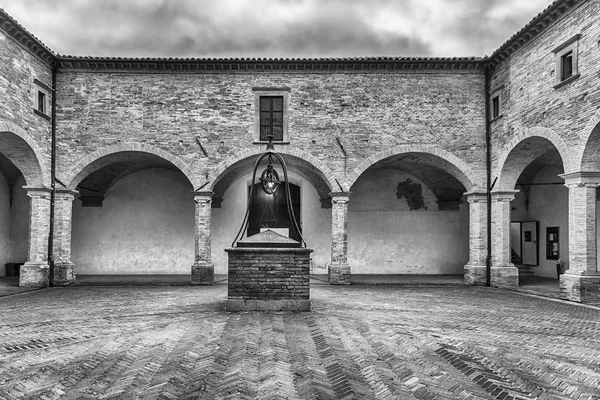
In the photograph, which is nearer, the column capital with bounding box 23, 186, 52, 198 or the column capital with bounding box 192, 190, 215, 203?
the column capital with bounding box 23, 186, 52, 198

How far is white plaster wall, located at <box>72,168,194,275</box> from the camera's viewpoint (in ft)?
54.7

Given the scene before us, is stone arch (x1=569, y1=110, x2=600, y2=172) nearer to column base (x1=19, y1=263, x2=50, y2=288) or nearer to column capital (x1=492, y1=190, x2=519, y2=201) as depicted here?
column capital (x1=492, y1=190, x2=519, y2=201)

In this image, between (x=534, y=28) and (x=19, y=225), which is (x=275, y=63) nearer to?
(x=534, y=28)

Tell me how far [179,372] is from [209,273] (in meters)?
8.90

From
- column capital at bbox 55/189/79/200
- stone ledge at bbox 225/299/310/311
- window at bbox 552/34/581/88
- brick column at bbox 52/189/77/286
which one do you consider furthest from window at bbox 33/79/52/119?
window at bbox 552/34/581/88

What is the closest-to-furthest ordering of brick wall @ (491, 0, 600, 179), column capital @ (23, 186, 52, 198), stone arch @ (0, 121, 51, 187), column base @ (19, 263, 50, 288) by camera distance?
brick wall @ (491, 0, 600, 179)
stone arch @ (0, 121, 51, 187)
column base @ (19, 263, 50, 288)
column capital @ (23, 186, 52, 198)

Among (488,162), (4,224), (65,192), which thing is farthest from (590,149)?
(4,224)

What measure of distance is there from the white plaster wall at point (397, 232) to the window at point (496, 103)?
4.65 meters

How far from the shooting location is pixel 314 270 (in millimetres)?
16828

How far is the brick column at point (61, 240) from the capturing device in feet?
42.8

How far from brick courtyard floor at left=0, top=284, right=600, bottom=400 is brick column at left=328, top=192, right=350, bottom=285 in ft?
12.9

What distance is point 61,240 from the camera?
1313 centimetres

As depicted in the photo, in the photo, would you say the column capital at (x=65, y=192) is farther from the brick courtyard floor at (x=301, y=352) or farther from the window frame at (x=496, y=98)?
the window frame at (x=496, y=98)

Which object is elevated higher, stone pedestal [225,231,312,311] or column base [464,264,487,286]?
stone pedestal [225,231,312,311]
